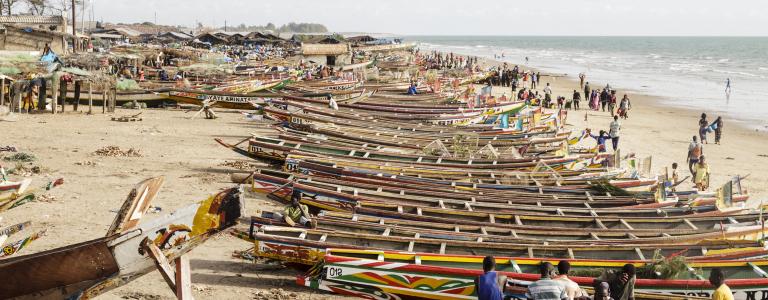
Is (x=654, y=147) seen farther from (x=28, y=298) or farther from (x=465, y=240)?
(x=28, y=298)

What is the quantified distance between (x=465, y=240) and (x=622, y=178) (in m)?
6.76

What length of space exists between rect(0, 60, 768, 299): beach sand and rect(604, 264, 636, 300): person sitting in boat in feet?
13.6

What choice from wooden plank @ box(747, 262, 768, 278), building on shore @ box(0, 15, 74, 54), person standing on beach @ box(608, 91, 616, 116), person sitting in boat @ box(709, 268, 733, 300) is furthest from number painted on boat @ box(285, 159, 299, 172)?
building on shore @ box(0, 15, 74, 54)

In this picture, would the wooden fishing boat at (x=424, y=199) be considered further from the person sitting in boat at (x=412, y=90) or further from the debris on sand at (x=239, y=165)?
the person sitting in boat at (x=412, y=90)

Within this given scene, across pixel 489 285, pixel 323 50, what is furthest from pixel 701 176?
pixel 323 50

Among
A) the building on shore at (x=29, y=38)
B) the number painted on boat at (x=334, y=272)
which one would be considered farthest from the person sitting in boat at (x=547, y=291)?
the building on shore at (x=29, y=38)

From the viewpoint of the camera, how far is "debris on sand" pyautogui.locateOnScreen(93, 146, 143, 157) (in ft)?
62.5

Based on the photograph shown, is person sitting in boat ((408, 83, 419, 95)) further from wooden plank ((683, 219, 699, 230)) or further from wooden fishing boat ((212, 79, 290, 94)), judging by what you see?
wooden plank ((683, 219, 699, 230))

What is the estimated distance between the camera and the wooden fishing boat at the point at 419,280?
9.29 metres

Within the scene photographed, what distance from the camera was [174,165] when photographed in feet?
60.4

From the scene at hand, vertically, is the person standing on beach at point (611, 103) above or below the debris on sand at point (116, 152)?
above

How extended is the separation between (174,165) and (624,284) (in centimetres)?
1290

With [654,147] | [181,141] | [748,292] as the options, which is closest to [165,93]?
[181,141]

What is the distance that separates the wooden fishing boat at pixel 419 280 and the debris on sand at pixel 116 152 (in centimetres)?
1085
